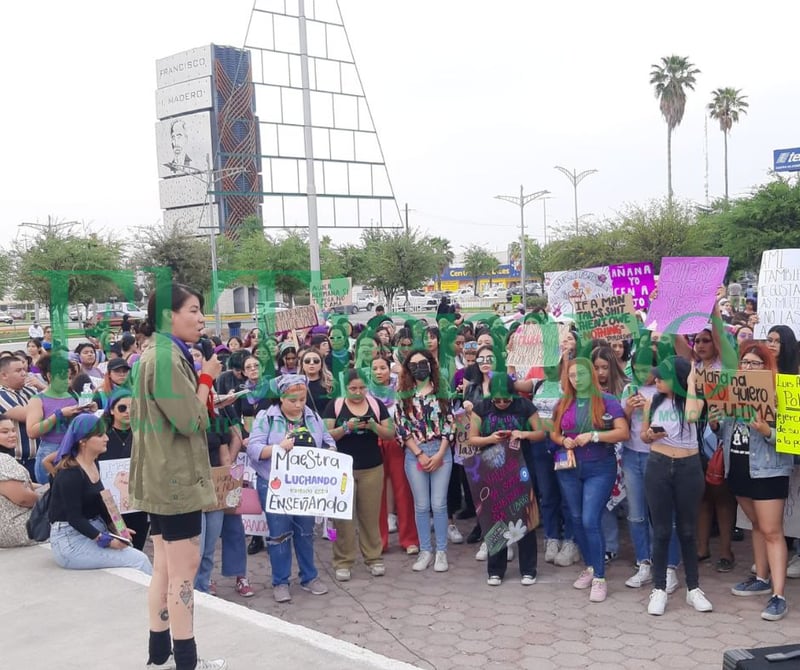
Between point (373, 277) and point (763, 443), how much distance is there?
123 feet

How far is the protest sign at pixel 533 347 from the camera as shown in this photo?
731 centimetres

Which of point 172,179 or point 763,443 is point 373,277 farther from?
point 172,179

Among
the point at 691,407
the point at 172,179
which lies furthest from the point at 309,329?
the point at 172,179

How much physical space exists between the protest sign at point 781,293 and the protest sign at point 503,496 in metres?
2.99

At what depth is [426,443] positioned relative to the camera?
6516mm

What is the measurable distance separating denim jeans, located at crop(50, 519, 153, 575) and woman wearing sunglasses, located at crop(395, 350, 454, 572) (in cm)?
→ 223

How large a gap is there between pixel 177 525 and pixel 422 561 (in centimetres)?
329

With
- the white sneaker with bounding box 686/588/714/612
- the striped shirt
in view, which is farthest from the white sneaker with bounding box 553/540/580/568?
the striped shirt

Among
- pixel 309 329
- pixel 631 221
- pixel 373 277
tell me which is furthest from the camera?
pixel 373 277

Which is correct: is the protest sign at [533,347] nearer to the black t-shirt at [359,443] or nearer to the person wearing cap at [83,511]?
the black t-shirt at [359,443]

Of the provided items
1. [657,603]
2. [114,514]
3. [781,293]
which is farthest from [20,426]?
[781,293]

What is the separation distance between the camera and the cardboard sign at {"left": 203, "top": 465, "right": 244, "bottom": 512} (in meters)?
5.64

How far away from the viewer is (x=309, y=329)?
1161 cm

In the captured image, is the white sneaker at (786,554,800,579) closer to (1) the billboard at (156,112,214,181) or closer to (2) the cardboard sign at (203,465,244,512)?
(2) the cardboard sign at (203,465,244,512)
